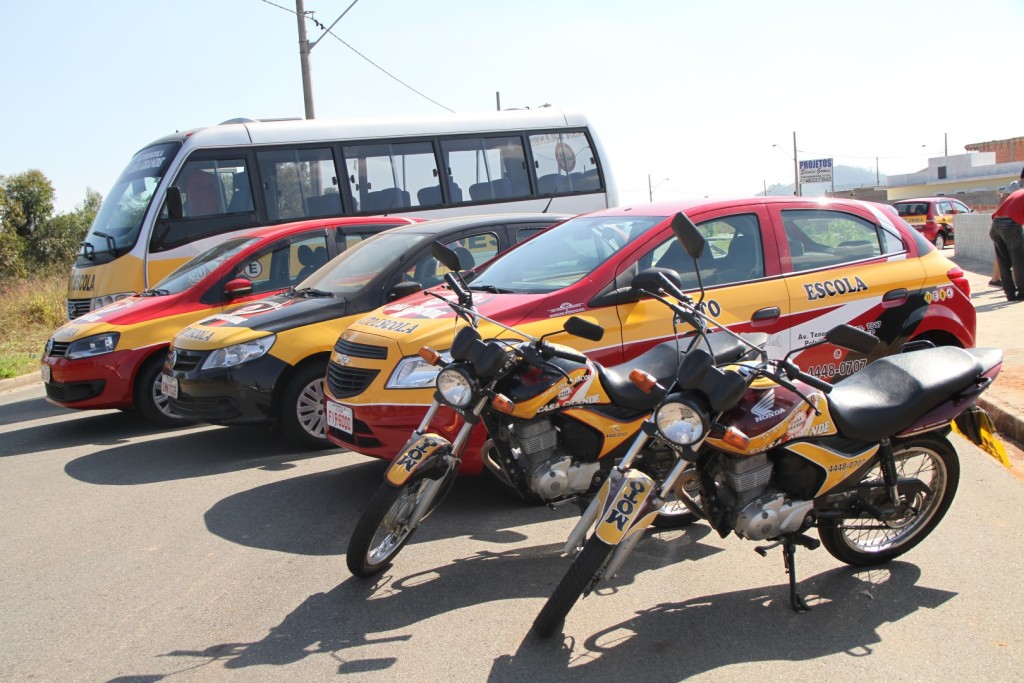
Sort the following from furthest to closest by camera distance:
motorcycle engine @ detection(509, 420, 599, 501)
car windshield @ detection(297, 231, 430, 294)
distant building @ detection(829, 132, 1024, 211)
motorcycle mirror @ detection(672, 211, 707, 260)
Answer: distant building @ detection(829, 132, 1024, 211)
car windshield @ detection(297, 231, 430, 294)
motorcycle engine @ detection(509, 420, 599, 501)
motorcycle mirror @ detection(672, 211, 707, 260)

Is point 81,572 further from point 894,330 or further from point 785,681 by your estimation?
point 894,330

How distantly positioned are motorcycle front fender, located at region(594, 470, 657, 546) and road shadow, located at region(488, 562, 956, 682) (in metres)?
0.48

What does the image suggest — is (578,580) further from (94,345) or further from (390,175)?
(390,175)

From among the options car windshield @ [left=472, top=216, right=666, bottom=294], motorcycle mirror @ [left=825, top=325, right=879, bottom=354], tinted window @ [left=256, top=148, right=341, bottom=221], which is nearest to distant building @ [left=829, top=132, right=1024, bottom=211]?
tinted window @ [left=256, top=148, right=341, bottom=221]

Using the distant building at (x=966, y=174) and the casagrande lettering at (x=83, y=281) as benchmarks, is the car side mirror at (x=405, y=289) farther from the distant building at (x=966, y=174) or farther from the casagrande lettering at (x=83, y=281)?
the distant building at (x=966, y=174)

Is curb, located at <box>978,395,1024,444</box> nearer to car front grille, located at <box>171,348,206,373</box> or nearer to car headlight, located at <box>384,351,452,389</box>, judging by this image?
car headlight, located at <box>384,351,452,389</box>

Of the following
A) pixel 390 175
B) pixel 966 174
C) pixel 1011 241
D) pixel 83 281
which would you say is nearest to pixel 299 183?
pixel 390 175

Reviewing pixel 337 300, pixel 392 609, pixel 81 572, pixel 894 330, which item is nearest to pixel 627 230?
pixel 894 330

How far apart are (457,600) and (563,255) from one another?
2.62 m

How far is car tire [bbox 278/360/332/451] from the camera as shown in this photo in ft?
23.3

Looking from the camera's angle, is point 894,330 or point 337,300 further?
point 337,300

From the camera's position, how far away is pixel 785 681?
11.5ft

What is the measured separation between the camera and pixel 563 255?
20.4ft

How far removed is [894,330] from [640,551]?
2668mm
